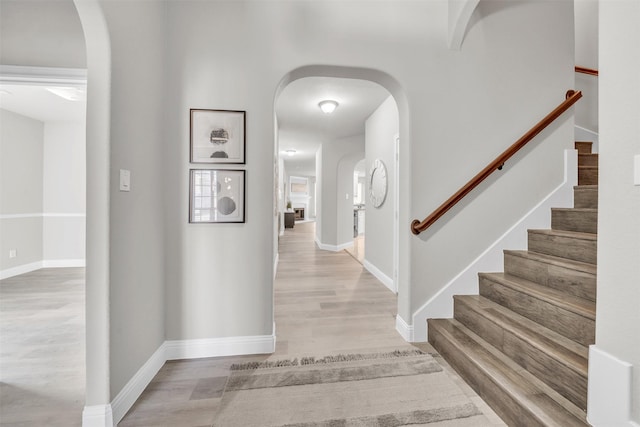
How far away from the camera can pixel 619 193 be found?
1.14 metres

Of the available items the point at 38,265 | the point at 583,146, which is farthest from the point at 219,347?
the point at 38,265

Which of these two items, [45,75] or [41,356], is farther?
[41,356]

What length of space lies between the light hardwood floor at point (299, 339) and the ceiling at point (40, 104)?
8.78ft

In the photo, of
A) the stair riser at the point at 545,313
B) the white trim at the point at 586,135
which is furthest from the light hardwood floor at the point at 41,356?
the white trim at the point at 586,135

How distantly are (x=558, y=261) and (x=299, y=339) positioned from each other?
2034 mm

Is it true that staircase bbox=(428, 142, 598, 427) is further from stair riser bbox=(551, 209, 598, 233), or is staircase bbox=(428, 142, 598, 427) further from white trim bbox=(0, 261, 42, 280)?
white trim bbox=(0, 261, 42, 280)

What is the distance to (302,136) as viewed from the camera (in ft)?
20.8

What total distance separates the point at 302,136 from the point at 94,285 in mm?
5464

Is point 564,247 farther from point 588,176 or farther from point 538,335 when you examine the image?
point 588,176

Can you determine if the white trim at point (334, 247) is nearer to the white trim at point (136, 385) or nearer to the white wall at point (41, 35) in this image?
the white trim at point (136, 385)

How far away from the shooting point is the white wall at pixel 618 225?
108cm

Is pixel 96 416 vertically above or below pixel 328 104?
below

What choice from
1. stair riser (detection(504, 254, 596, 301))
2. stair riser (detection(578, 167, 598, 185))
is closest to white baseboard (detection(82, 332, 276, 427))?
stair riser (detection(504, 254, 596, 301))

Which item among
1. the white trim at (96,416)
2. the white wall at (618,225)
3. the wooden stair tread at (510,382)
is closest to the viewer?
the white wall at (618,225)
